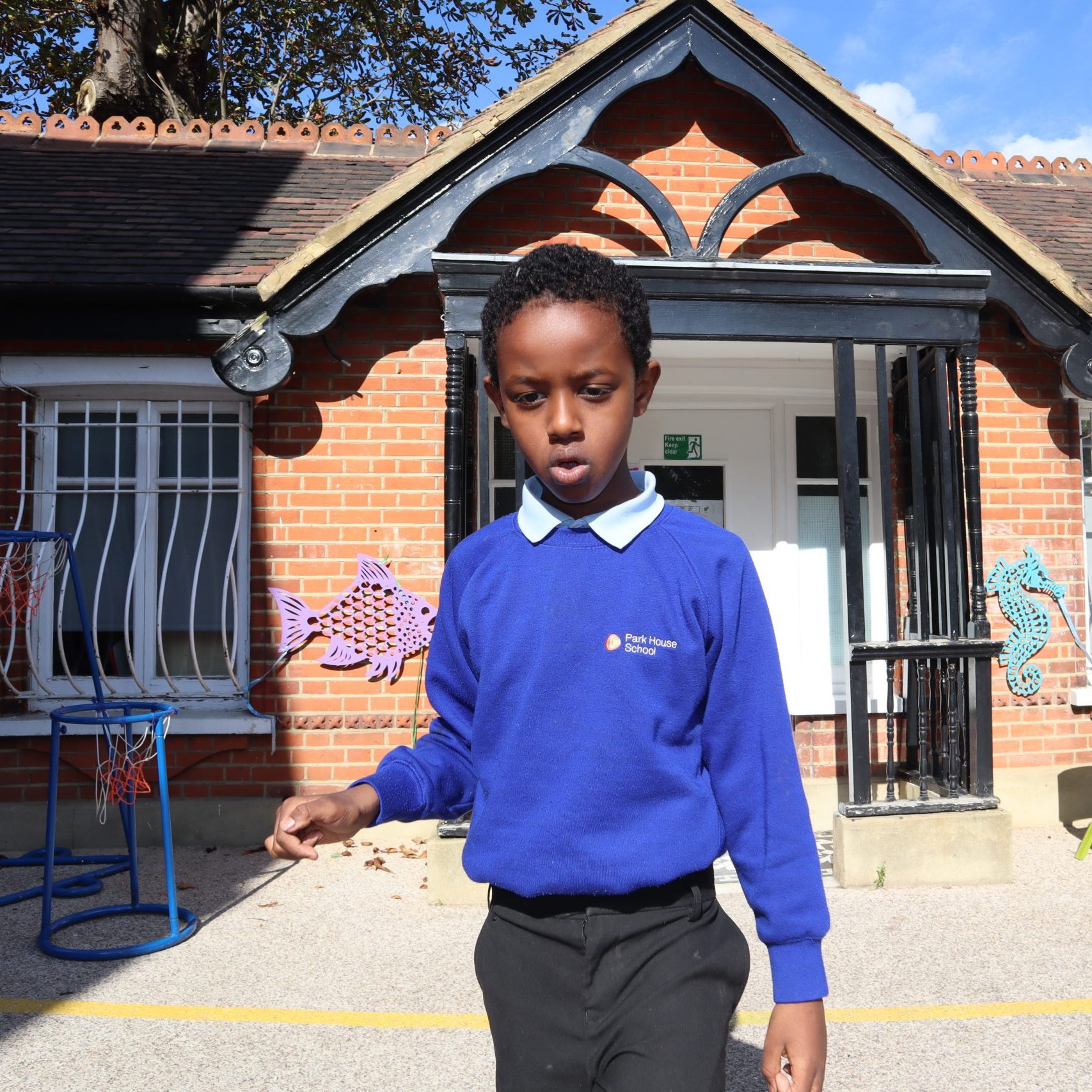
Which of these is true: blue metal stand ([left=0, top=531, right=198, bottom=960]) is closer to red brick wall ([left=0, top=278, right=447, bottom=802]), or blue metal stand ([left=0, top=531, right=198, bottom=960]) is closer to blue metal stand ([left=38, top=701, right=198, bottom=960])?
blue metal stand ([left=38, top=701, right=198, bottom=960])

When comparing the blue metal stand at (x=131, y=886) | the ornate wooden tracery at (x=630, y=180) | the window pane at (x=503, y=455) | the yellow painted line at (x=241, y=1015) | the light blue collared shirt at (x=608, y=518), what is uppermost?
the ornate wooden tracery at (x=630, y=180)

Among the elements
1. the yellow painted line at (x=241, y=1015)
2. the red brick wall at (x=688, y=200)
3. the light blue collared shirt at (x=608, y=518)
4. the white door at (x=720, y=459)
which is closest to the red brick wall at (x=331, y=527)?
the red brick wall at (x=688, y=200)

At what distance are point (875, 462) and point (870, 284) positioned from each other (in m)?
1.84

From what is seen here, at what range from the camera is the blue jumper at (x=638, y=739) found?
63.7 inches

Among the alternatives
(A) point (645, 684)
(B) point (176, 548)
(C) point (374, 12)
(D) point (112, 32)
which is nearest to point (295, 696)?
(B) point (176, 548)

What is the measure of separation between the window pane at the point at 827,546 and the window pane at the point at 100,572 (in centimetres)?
443

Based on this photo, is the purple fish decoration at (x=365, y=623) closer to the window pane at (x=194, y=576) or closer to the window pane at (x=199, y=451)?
the window pane at (x=194, y=576)

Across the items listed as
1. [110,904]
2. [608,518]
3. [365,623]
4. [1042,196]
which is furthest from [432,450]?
[1042,196]

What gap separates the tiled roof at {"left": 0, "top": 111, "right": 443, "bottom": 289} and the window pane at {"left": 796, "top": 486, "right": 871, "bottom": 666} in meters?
3.69

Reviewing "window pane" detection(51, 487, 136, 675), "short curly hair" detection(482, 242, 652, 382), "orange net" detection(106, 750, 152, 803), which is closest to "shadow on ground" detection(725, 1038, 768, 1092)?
"short curly hair" detection(482, 242, 652, 382)

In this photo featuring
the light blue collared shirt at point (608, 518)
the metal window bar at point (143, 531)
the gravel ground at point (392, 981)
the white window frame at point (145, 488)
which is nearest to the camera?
the light blue collared shirt at point (608, 518)

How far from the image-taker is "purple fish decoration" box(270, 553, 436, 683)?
6207mm

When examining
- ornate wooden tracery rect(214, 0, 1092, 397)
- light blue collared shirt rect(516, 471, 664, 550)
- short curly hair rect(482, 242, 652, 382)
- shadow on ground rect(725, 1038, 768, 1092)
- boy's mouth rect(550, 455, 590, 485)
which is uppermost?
ornate wooden tracery rect(214, 0, 1092, 397)

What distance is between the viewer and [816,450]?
716 centimetres
